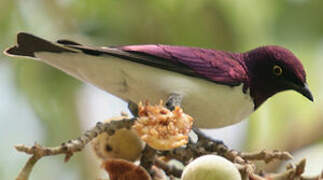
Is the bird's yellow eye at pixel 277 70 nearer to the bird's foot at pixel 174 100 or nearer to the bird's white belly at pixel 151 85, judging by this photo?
the bird's white belly at pixel 151 85

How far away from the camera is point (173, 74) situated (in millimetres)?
4098

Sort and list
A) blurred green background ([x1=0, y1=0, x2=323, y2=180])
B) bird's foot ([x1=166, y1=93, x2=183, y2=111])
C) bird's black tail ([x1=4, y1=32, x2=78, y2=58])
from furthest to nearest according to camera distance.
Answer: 1. blurred green background ([x1=0, y1=0, x2=323, y2=180])
2. bird's foot ([x1=166, y1=93, x2=183, y2=111])
3. bird's black tail ([x1=4, y1=32, x2=78, y2=58])

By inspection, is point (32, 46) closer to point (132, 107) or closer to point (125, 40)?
point (132, 107)

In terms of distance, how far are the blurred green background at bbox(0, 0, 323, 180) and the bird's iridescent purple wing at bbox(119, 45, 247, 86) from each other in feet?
6.33

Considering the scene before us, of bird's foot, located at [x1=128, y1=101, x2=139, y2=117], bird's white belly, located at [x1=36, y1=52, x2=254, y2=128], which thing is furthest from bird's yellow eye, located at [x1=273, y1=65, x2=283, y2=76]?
bird's foot, located at [x1=128, y1=101, x2=139, y2=117]

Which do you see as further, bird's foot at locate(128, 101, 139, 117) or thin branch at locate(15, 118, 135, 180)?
bird's foot at locate(128, 101, 139, 117)

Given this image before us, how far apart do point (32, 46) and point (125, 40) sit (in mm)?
3156

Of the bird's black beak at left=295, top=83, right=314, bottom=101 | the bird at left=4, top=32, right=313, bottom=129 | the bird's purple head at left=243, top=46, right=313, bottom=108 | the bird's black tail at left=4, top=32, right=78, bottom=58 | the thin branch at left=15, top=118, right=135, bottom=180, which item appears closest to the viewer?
the thin branch at left=15, top=118, right=135, bottom=180

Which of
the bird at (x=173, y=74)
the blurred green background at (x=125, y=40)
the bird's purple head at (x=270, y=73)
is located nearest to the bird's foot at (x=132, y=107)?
the bird at (x=173, y=74)

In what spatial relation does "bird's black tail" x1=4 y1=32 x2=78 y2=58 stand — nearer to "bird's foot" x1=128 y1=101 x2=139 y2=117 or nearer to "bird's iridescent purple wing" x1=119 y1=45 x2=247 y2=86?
"bird's iridescent purple wing" x1=119 y1=45 x2=247 y2=86

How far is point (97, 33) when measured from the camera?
7.19 m

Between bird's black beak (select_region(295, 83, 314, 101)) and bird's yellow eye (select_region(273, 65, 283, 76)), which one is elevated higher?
bird's yellow eye (select_region(273, 65, 283, 76))

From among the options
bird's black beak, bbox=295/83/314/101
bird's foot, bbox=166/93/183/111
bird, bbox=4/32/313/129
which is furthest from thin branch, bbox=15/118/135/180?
bird's black beak, bbox=295/83/314/101

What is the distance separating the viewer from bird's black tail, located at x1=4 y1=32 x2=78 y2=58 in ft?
11.8
